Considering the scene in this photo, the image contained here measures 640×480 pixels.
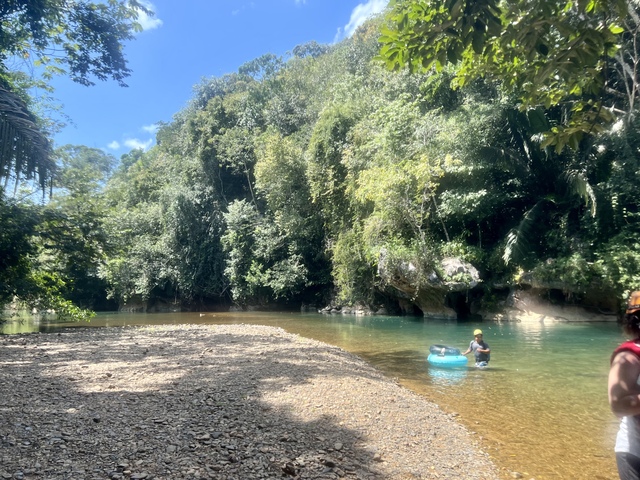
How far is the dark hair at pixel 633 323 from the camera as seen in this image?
2.02 meters

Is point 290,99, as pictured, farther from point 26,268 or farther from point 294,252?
point 26,268

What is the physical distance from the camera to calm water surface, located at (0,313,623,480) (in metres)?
4.52

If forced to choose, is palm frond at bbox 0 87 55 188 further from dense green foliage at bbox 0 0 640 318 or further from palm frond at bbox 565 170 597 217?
palm frond at bbox 565 170 597 217

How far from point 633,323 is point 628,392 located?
0.35 metres

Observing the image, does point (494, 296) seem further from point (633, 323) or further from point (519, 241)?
point (633, 323)

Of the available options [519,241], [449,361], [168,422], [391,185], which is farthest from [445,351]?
Answer: [391,185]

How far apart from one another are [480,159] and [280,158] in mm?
13795

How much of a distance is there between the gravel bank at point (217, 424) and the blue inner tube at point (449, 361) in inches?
103

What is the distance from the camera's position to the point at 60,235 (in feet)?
47.3

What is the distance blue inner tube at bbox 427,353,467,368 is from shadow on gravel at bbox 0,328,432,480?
2238 millimetres

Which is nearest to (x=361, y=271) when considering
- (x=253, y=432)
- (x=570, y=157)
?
(x=570, y=157)

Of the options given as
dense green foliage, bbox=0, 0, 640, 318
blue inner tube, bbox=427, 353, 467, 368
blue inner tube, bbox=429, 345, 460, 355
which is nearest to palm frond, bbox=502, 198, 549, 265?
dense green foliage, bbox=0, 0, 640, 318

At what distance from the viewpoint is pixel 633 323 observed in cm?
204

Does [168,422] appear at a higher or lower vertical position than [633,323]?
lower
